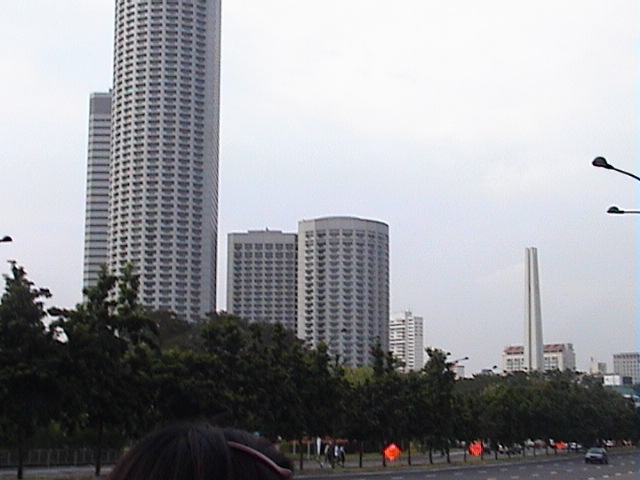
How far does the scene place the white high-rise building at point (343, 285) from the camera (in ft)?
422

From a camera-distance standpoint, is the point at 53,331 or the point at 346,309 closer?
the point at 53,331

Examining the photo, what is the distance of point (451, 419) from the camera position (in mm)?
59906

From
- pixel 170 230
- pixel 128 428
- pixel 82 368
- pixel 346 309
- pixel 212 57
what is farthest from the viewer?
pixel 346 309

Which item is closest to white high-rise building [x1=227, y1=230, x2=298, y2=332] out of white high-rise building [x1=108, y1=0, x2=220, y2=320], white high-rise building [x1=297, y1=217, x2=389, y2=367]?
white high-rise building [x1=297, y1=217, x2=389, y2=367]

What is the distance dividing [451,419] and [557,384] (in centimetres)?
3355

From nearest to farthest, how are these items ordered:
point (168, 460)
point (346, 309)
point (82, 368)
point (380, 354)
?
point (168, 460), point (82, 368), point (380, 354), point (346, 309)

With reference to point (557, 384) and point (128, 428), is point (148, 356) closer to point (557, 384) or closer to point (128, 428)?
point (128, 428)

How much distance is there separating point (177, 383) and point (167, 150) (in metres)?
77.7

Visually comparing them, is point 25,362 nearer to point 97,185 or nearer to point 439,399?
point 439,399

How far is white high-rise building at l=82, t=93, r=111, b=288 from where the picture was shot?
378ft

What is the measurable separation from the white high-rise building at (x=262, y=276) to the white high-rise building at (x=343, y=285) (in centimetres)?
229

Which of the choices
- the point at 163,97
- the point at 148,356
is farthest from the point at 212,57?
the point at 148,356

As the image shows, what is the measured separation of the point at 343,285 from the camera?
13075 centimetres

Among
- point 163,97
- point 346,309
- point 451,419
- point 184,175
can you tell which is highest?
point 163,97
